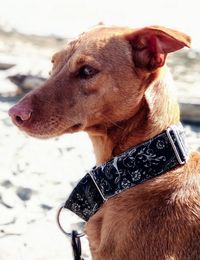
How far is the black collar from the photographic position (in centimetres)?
301

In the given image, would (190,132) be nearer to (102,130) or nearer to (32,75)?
(32,75)

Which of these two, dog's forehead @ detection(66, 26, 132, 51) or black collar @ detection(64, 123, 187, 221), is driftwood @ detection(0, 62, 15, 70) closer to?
dog's forehead @ detection(66, 26, 132, 51)

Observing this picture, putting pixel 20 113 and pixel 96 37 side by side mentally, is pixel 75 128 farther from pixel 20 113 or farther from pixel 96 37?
pixel 96 37

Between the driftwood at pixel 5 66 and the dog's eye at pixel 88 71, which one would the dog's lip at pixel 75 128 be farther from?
the driftwood at pixel 5 66

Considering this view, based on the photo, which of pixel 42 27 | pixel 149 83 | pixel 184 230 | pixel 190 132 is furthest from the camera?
pixel 42 27

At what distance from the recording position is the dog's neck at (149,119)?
311 cm

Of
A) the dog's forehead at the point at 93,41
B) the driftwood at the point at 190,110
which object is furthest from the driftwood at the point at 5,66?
the dog's forehead at the point at 93,41

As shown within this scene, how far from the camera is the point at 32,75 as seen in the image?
7.53 metres

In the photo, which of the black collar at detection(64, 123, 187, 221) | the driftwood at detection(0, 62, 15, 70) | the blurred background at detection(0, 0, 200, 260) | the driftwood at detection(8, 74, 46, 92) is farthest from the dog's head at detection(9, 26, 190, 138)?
the driftwood at detection(0, 62, 15, 70)

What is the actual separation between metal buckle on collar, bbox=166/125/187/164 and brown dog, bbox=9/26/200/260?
9 centimetres

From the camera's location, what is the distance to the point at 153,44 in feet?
10.2

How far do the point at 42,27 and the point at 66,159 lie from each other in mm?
6025

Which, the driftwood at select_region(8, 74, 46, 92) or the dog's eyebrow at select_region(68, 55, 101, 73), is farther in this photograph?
the driftwood at select_region(8, 74, 46, 92)

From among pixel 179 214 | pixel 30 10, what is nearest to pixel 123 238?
pixel 179 214
